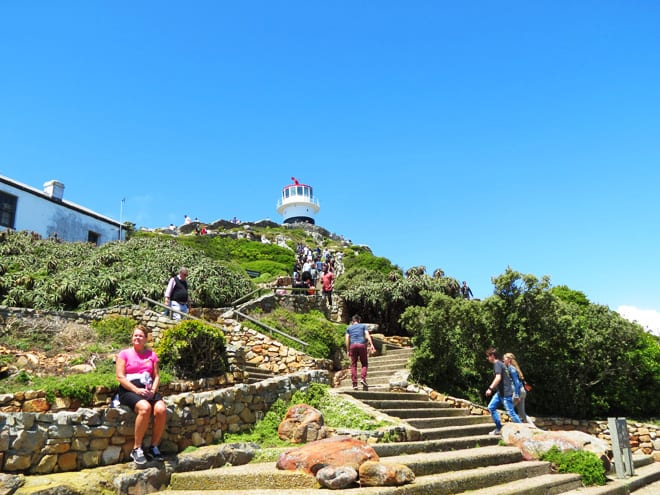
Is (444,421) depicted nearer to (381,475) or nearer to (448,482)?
(448,482)

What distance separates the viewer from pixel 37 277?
16.0 meters

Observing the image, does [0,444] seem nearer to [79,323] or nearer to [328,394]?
[328,394]

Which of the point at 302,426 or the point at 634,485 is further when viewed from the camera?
the point at 634,485

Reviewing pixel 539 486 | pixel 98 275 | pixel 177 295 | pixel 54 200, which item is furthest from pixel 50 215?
pixel 539 486

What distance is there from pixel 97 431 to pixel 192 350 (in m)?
3.14

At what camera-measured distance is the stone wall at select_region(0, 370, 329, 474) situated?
17.3 feet

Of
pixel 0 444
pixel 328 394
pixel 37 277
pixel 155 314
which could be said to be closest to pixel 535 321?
pixel 328 394

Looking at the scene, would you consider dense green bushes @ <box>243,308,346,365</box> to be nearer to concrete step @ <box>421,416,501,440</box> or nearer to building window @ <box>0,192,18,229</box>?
concrete step @ <box>421,416,501,440</box>

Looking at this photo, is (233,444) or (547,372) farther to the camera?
(547,372)

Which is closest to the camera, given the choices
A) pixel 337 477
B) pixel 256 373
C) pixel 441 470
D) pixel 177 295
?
pixel 337 477

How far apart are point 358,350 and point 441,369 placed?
3757 millimetres

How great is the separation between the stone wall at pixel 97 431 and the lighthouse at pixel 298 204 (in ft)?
203

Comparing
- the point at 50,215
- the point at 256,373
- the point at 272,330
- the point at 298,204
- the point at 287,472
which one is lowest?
the point at 287,472

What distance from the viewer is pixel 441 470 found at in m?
6.84
